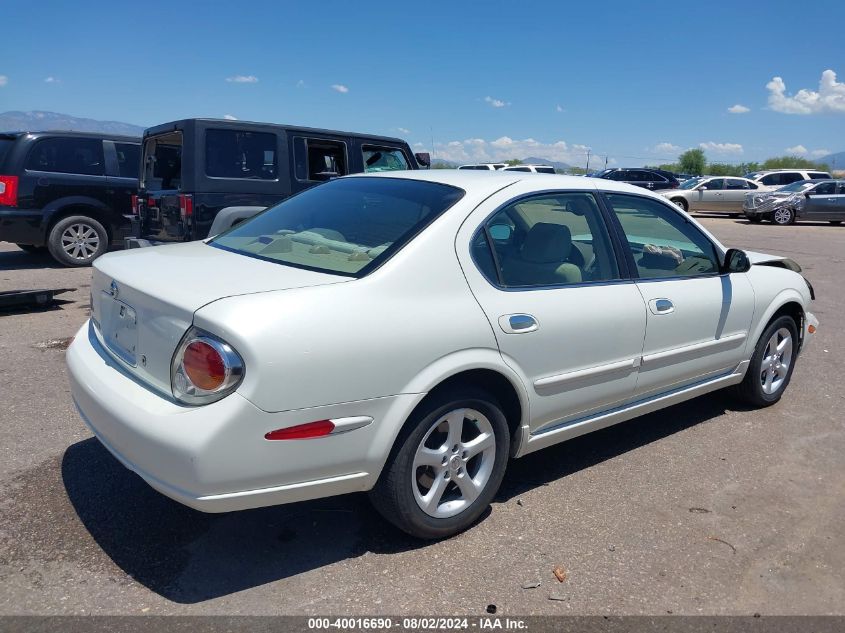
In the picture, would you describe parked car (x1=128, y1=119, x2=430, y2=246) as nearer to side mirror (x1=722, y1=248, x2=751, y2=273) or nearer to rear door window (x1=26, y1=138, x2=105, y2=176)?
rear door window (x1=26, y1=138, x2=105, y2=176)

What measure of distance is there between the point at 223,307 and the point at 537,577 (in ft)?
5.41

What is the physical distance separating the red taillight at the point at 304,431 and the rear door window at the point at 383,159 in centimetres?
624

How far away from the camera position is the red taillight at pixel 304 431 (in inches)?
96.4

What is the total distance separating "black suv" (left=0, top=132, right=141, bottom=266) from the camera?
9.20 meters

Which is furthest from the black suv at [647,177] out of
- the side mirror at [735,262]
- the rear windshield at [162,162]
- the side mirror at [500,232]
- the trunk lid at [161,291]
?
the trunk lid at [161,291]

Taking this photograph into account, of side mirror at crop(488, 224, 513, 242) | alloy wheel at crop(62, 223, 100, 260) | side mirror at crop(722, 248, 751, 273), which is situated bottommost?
alloy wheel at crop(62, 223, 100, 260)

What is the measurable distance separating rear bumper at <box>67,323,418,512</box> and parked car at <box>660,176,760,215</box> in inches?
955

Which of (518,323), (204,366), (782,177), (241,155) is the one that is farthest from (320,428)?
(782,177)

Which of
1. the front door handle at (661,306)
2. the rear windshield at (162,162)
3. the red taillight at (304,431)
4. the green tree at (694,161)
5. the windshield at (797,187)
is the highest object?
the green tree at (694,161)

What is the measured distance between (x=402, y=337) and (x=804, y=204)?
23862 mm

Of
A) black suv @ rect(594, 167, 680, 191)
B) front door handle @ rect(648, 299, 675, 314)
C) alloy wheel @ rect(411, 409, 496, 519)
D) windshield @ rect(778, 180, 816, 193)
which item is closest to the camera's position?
alloy wheel @ rect(411, 409, 496, 519)

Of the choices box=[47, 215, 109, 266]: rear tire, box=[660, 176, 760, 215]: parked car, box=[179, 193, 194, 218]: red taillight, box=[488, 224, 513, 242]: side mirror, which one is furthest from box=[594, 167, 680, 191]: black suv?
box=[488, 224, 513, 242]: side mirror

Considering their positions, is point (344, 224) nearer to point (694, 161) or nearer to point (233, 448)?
point (233, 448)

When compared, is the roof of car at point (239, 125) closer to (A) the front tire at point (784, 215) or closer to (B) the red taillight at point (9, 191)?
(B) the red taillight at point (9, 191)
